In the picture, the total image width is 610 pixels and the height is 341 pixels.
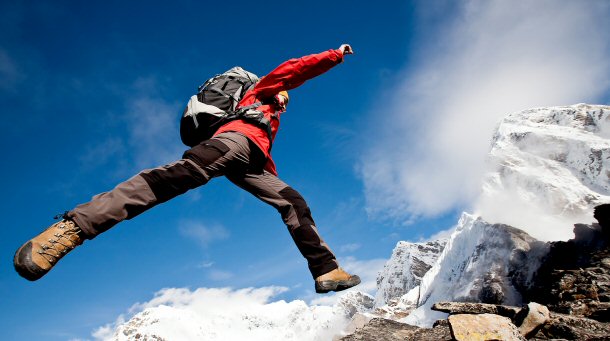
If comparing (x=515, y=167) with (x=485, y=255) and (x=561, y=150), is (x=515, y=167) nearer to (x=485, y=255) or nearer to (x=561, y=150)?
(x=561, y=150)

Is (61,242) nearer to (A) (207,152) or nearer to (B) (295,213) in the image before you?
(A) (207,152)

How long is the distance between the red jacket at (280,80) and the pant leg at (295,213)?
11.0 inches

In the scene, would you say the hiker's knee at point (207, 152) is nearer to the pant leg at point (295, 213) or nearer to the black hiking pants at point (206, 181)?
the black hiking pants at point (206, 181)

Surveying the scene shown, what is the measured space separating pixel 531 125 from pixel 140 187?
102 meters

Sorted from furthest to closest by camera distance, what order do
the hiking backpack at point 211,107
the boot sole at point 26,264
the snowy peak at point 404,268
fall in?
the snowy peak at point 404,268
the hiking backpack at point 211,107
the boot sole at point 26,264

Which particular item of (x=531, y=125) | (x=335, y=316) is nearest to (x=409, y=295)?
(x=531, y=125)

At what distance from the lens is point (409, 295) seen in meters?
116

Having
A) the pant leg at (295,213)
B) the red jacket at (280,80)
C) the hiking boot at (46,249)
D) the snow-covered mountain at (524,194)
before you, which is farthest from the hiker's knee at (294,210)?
the snow-covered mountain at (524,194)

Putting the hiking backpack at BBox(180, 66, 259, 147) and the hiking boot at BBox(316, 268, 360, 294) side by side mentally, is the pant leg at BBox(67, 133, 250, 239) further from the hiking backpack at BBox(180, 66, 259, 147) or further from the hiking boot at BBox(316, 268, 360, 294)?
the hiking boot at BBox(316, 268, 360, 294)

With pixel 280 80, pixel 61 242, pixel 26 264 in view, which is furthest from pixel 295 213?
pixel 26 264

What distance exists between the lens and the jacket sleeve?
3266 mm

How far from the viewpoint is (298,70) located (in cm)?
327

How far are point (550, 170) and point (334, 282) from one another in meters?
94.1

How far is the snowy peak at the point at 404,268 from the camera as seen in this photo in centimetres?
13562
